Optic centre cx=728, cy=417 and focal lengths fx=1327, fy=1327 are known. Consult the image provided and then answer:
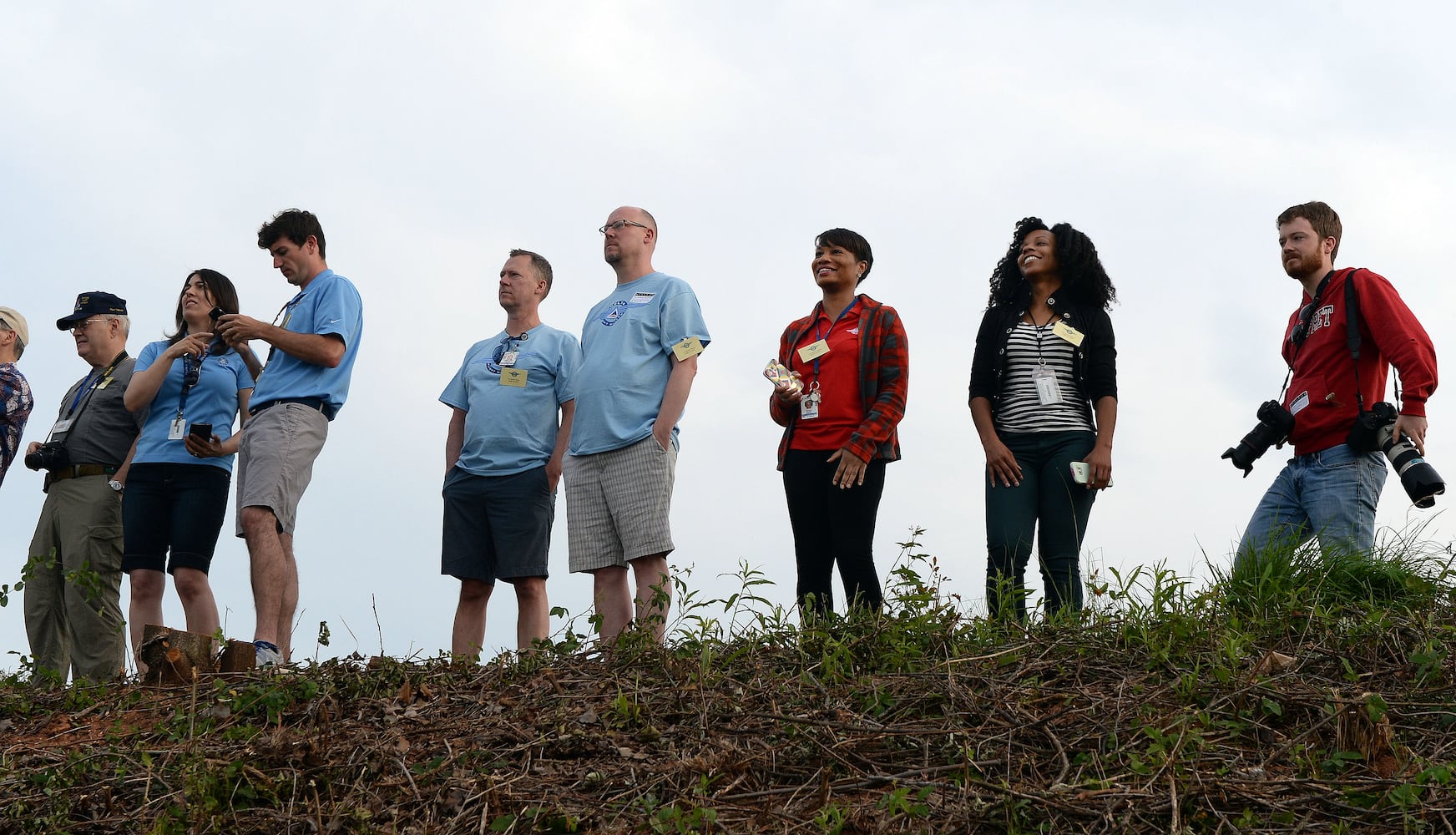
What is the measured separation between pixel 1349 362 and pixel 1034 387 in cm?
131

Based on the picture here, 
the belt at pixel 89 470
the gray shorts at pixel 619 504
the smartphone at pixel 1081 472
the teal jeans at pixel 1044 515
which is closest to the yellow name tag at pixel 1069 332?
the teal jeans at pixel 1044 515

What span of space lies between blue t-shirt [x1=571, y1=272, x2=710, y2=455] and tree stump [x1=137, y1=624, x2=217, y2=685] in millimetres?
1813

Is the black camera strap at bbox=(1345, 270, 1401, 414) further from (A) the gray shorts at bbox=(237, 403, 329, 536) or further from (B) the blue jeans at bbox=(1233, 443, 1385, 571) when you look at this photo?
(A) the gray shorts at bbox=(237, 403, 329, 536)

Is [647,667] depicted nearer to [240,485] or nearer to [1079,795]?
[1079,795]

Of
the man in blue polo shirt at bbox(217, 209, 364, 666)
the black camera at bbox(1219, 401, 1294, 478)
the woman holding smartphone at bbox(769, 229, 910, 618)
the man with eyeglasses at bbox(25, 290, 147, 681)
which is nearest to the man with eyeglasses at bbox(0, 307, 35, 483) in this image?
the man with eyeglasses at bbox(25, 290, 147, 681)

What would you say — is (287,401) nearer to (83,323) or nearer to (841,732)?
(83,323)

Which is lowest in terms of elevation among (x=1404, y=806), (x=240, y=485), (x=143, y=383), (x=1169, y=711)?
(x=1404, y=806)

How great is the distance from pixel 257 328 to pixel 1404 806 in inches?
202

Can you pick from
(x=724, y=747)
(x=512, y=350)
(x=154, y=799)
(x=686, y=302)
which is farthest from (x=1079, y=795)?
(x=512, y=350)

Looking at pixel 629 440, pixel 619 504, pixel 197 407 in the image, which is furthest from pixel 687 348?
pixel 197 407

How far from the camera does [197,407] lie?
6.63m

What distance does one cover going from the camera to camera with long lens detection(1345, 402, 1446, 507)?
5.21m

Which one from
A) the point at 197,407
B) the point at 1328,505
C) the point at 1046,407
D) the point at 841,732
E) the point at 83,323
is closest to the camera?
the point at 841,732

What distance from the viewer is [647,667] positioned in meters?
4.88
